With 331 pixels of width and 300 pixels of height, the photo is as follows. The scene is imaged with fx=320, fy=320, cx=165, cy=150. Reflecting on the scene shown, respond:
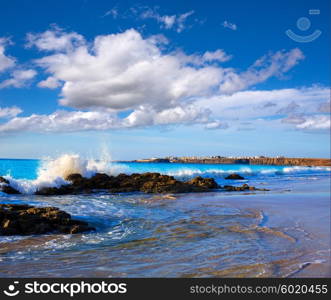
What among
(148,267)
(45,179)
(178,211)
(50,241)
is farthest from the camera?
(45,179)

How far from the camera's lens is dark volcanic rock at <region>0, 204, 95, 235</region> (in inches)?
285

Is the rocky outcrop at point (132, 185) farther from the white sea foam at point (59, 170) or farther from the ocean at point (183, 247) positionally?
the ocean at point (183, 247)

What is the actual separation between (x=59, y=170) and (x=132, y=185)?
662 centimetres

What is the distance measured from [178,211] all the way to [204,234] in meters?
3.79

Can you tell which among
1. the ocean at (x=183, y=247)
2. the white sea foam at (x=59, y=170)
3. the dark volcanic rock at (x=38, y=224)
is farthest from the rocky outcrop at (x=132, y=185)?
the dark volcanic rock at (x=38, y=224)

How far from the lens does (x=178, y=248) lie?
561 cm

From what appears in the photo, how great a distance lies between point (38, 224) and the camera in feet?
24.8

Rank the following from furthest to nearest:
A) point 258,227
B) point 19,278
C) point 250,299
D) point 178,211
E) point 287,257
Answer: point 178,211 → point 258,227 → point 287,257 → point 19,278 → point 250,299

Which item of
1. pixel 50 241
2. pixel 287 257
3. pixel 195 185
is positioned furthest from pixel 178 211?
pixel 195 185

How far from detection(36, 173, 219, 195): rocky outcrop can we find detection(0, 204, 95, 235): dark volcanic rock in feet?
31.3

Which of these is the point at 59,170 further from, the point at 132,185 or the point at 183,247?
the point at 183,247

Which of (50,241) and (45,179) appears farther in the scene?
(45,179)

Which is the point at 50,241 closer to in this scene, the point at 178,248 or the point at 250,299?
the point at 178,248

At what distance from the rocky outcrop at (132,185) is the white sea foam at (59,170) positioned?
2.20 feet
